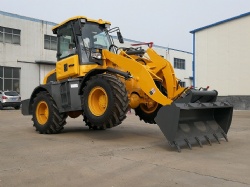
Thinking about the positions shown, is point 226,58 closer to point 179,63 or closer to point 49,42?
point 49,42

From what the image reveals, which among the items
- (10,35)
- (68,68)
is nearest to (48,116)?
(68,68)

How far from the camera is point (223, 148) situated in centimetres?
696

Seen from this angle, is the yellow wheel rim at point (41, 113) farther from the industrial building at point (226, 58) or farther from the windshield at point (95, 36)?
the industrial building at point (226, 58)

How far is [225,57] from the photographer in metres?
24.2

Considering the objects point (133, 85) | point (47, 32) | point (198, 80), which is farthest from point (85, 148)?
point (47, 32)

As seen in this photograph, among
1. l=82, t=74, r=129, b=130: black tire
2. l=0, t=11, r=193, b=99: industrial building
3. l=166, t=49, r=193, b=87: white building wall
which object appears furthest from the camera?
l=166, t=49, r=193, b=87: white building wall

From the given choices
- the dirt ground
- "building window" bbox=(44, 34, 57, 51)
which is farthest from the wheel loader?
"building window" bbox=(44, 34, 57, 51)

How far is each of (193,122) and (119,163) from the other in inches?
99.0

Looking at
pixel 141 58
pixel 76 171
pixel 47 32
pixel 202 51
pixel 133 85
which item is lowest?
pixel 76 171

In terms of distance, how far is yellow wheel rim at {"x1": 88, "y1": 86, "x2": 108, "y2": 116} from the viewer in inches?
295

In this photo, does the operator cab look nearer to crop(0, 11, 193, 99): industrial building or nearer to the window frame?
crop(0, 11, 193, 99): industrial building

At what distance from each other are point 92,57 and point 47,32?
25602 mm

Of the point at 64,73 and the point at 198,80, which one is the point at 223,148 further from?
the point at 198,80

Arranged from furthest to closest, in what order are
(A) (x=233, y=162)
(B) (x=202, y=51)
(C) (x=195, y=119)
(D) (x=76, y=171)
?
(B) (x=202, y=51) → (C) (x=195, y=119) → (A) (x=233, y=162) → (D) (x=76, y=171)
